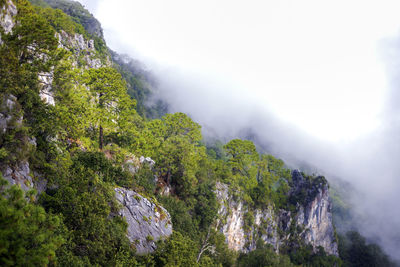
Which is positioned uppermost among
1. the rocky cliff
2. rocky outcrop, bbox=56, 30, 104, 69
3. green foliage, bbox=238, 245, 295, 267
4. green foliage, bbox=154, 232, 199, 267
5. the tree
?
rocky outcrop, bbox=56, 30, 104, 69

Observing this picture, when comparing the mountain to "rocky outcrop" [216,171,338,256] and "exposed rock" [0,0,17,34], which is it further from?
"rocky outcrop" [216,171,338,256]

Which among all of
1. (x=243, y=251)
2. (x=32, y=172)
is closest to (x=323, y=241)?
(x=243, y=251)

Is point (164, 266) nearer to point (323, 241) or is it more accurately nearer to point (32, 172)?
point (32, 172)

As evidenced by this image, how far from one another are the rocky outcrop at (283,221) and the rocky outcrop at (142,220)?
763 inches

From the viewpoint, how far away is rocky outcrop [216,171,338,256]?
42.0 metres

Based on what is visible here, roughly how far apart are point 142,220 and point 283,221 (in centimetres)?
5408

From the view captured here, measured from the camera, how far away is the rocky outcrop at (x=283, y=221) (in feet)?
138

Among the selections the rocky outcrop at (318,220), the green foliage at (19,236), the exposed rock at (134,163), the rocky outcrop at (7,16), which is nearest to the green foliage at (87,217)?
the green foliage at (19,236)

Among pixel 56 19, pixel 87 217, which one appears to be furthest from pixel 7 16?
pixel 56 19

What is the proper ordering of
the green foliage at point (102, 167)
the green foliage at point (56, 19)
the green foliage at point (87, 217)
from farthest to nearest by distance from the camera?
the green foliage at point (56, 19)
the green foliage at point (102, 167)
the green foliage at point (87, 217)

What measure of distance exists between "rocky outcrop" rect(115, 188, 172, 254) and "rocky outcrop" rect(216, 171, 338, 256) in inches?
763

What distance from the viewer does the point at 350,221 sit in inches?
7047

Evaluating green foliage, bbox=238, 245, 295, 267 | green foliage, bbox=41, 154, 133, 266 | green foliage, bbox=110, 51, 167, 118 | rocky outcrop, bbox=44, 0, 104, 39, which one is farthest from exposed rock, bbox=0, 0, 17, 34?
rocky outcrop, bbox=44, 0, 104, 39

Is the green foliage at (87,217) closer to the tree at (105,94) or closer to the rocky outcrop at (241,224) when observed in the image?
the tree at (105,94)
